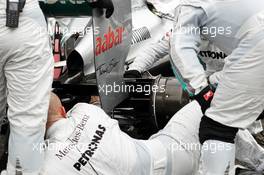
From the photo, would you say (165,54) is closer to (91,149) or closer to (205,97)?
(205,97)

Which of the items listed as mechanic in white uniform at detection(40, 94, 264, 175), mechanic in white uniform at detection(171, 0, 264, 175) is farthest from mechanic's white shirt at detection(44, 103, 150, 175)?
mechanic in white uniform at detection(171, 0, 264, 175)

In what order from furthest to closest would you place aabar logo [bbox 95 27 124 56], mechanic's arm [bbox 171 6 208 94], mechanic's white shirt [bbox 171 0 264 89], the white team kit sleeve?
the white team kit sleeve
aabar logo [bbox 95 27 124 56]
mechanic's arm [bbox 171 6 208 94]
mechanic's white shirt [bbox 171 0 264 89]

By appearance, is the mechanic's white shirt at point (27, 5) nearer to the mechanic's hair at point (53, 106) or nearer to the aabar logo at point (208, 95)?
the mechanic's hair at point (53, 106)

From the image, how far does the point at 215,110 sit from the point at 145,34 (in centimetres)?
199

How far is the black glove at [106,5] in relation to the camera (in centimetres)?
275

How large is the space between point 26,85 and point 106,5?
0.76m

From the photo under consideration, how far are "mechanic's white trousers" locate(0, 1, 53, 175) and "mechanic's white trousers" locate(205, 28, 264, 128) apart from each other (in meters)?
0.79

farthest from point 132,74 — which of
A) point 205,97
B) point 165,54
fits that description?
point 205,97

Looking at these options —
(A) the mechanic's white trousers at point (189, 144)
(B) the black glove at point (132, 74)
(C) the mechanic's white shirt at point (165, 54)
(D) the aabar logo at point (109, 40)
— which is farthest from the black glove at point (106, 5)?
(A) the mechanic's white trousers at point (189, 144)

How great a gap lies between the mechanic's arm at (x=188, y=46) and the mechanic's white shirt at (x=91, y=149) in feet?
1.50

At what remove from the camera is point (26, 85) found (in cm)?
229

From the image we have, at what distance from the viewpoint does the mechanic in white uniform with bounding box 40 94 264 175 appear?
218 centimetres

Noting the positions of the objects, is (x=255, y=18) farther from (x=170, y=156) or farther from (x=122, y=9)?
(x=122, y=9)

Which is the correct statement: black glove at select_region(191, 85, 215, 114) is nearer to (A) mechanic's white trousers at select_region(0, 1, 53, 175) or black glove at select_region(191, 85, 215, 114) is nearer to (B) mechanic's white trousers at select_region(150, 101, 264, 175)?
(B) mechanic's white trousers at select_region(150, 101, 264, 175)
